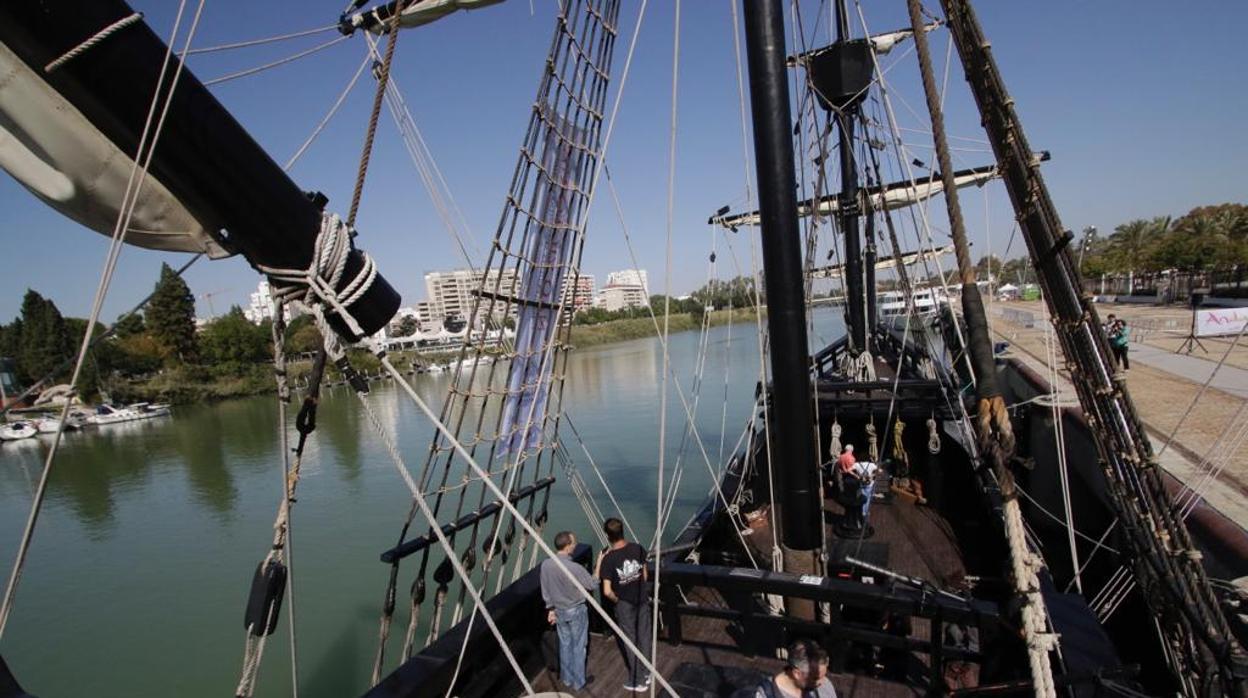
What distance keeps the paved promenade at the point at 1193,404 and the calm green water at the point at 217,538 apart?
219 inches

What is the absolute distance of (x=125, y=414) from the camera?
139ft

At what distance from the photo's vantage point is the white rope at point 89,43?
5.74 feet

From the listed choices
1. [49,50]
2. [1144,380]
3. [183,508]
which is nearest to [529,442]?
[49,50]

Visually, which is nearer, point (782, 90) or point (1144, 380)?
point (782, 90)

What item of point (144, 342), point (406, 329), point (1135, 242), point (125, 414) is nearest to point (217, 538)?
point (125, 414)

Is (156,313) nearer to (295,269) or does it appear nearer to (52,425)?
(52,425)

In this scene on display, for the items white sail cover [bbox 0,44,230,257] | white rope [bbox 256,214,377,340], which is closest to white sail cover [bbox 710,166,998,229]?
white rope [bbox 256,214,377,340]

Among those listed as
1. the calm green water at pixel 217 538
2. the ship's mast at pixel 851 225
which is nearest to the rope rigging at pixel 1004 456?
the calm green water at pixel 217 538

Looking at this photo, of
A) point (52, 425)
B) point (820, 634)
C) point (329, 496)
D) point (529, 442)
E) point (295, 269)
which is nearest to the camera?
point (295, 269)

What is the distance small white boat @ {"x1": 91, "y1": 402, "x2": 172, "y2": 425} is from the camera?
138ft

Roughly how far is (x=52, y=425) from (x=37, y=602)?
40.7 metres

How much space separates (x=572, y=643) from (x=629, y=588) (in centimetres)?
49

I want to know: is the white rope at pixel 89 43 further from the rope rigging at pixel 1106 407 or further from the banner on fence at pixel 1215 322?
the banner on fence at pixel 1215 322

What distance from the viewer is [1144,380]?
38.5 feet
